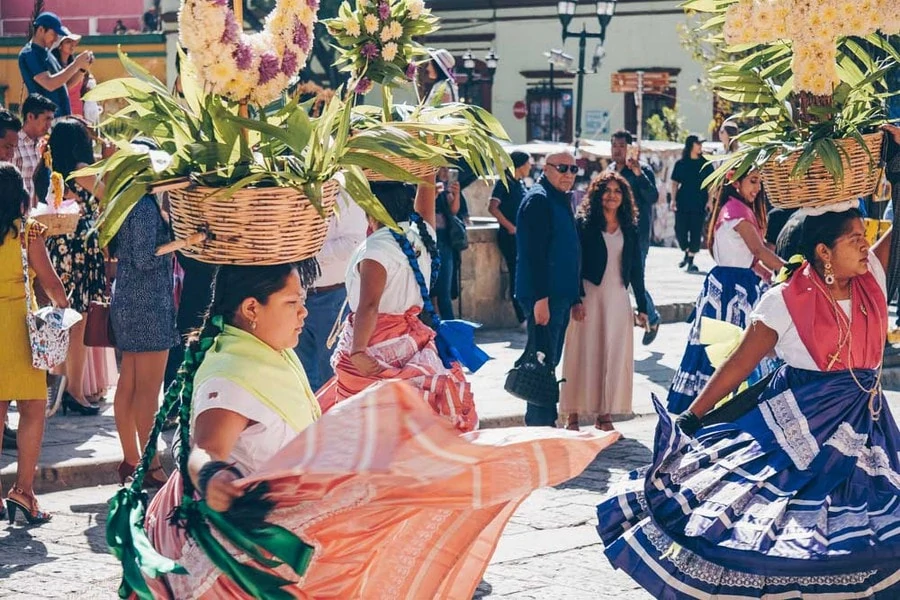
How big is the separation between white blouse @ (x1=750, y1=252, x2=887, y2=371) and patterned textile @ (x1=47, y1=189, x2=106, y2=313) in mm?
5054

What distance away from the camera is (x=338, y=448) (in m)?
3.64

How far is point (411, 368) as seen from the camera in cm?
669

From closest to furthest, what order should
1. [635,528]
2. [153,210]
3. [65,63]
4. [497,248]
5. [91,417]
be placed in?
[635,528] < [153,210] < [91,417] < [65,63] < [497,248]

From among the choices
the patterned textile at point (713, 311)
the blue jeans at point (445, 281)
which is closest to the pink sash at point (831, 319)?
the patterned textile at point (713, 311)

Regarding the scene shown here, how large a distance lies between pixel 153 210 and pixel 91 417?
2.57 m

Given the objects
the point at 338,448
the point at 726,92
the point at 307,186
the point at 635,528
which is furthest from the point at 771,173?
the point at 338,448

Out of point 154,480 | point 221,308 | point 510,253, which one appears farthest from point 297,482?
point 510,253

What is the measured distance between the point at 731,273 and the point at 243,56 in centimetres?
585

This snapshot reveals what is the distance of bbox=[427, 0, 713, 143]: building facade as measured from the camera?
38.0 metres

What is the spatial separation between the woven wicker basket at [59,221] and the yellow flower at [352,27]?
2.95m

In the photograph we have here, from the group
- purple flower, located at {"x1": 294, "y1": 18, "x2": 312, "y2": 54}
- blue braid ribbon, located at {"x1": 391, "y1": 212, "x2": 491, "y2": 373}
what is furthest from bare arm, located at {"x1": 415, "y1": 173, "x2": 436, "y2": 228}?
purple flower, located at {"x1": 294, "y1": 18, "x2": 312, "y2": 54}

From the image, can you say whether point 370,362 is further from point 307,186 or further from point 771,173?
point 307,186

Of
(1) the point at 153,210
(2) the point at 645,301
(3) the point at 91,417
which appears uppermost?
(1) the point at 153,210

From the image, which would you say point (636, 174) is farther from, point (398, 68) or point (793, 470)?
point (793, 470)
